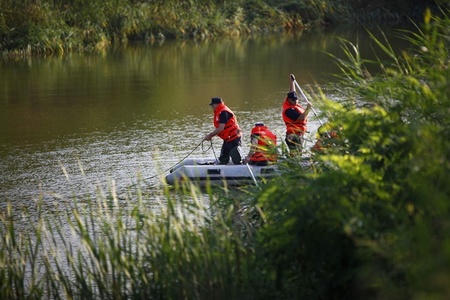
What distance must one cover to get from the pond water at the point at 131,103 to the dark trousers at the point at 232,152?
1.06 meters

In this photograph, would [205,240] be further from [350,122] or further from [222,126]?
[222,126]

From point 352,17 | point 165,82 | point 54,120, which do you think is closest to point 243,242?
point 54,120

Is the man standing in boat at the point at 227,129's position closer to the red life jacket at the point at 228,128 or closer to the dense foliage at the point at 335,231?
the red life jacket at the point at 228,128

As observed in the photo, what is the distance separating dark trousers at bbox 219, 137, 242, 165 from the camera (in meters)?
13.9

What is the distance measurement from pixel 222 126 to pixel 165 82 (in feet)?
A: 38.7

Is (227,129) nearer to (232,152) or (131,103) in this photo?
(232,152)

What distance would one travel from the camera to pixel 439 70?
7.71 m

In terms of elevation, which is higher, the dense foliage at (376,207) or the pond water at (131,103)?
the dense foliage at (376,207)

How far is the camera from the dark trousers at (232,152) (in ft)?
45.7

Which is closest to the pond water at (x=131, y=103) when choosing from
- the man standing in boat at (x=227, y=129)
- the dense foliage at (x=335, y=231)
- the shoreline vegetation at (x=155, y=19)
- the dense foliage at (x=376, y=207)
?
the shoreline vegetation at (x=155, y=19)

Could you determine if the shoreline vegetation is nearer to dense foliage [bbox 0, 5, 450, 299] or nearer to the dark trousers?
the dark trousers

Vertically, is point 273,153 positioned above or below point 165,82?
above

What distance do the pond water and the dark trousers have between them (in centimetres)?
106

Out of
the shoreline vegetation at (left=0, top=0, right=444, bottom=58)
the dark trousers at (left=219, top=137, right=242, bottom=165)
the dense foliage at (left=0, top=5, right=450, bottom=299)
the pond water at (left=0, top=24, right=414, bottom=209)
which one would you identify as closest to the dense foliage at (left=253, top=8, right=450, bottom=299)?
the dense foliage at (left=0, top=5, right=450, bottom=299)
